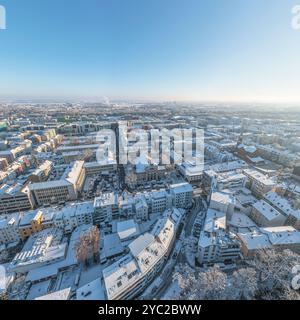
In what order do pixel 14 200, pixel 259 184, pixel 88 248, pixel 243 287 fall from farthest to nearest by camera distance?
pixel 259 184
pixel 14 200
pixel 88 248
pixel 243 287

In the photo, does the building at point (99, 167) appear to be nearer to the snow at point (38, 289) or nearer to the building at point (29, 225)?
the building at point (29, 225)

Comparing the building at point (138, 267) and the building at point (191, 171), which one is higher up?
the building at point (191, 171)

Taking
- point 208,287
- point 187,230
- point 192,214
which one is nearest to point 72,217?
point 187,230

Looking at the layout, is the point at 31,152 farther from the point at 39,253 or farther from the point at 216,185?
the point at 216,185

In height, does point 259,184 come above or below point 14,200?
above

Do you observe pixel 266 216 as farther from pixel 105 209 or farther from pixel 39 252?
pixel 39 252

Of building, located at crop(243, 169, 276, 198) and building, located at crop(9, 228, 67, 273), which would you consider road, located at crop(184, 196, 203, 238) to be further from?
building, located at crop(9, 228, 67, 273)

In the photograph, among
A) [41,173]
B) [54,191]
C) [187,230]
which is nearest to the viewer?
[187,230]

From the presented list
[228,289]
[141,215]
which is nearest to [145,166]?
[141,215]

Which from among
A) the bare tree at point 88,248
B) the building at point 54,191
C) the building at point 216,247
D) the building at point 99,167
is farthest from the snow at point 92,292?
the building at point 99,167

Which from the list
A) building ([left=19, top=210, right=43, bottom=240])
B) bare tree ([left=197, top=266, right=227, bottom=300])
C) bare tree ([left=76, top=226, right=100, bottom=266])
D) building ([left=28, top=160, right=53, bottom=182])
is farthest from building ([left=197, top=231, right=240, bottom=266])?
building ([left=28, top=160, right=53, bottom=182])

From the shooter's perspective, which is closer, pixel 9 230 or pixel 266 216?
pixel 9 230
